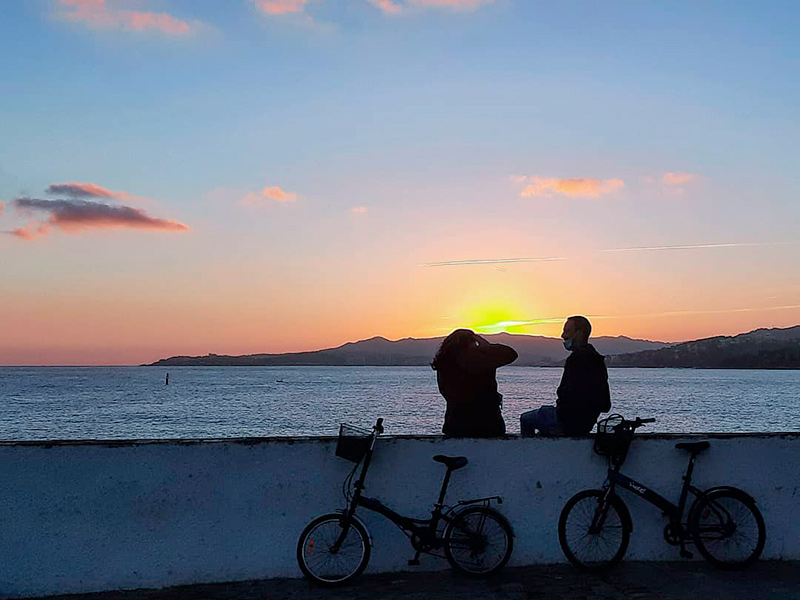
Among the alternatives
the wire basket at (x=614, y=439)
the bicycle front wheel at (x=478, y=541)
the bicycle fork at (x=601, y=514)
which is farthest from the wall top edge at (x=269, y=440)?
the bicycle front wheel at (x=478, y=541)

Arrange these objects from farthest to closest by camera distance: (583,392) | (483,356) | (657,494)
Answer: (583,392)
(483,356)
(657,494)

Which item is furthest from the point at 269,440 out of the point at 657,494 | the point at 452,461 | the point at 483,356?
Answer: the point at 657,494

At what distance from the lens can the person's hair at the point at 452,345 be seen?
683 centimetres

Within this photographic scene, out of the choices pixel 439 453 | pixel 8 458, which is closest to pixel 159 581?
pixel 8 458

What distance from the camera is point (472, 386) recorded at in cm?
679

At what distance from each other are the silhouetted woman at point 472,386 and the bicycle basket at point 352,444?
0.99 metres

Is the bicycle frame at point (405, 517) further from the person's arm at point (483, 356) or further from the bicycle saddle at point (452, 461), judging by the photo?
the person's arm at point (483, 356)

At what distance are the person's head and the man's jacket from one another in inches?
2.1

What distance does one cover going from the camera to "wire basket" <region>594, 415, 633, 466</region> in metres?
6.39

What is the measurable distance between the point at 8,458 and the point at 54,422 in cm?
5661

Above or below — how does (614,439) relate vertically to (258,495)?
above

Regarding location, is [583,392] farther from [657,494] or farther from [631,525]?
[631,525]

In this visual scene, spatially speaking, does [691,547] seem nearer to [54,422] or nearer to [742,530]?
[742,530]

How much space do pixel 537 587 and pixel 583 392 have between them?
5.60 ft
